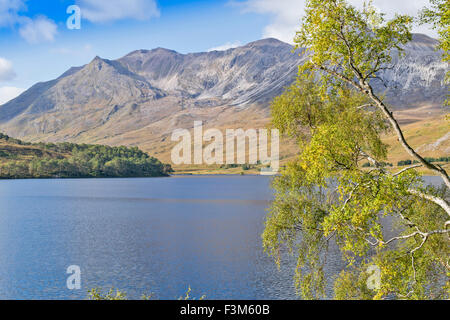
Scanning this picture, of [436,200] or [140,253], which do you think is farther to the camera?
[140,253]

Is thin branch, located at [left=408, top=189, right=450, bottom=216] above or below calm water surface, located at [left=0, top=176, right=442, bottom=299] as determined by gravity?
above

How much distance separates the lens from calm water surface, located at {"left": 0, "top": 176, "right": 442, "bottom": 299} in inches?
2183

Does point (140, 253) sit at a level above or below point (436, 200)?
below

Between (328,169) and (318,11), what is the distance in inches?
277

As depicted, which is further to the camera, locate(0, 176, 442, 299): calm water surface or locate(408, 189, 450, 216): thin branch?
locate(0, 176, 442, 299): calm water surface

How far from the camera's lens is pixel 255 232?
97500 mm

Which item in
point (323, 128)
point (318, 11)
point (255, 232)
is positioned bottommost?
point (255, 232)

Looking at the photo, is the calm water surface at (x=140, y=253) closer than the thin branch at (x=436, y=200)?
No

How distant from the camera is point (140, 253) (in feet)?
249

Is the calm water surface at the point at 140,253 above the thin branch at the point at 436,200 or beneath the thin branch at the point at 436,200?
beneath

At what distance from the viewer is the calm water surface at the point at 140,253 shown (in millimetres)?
55438
